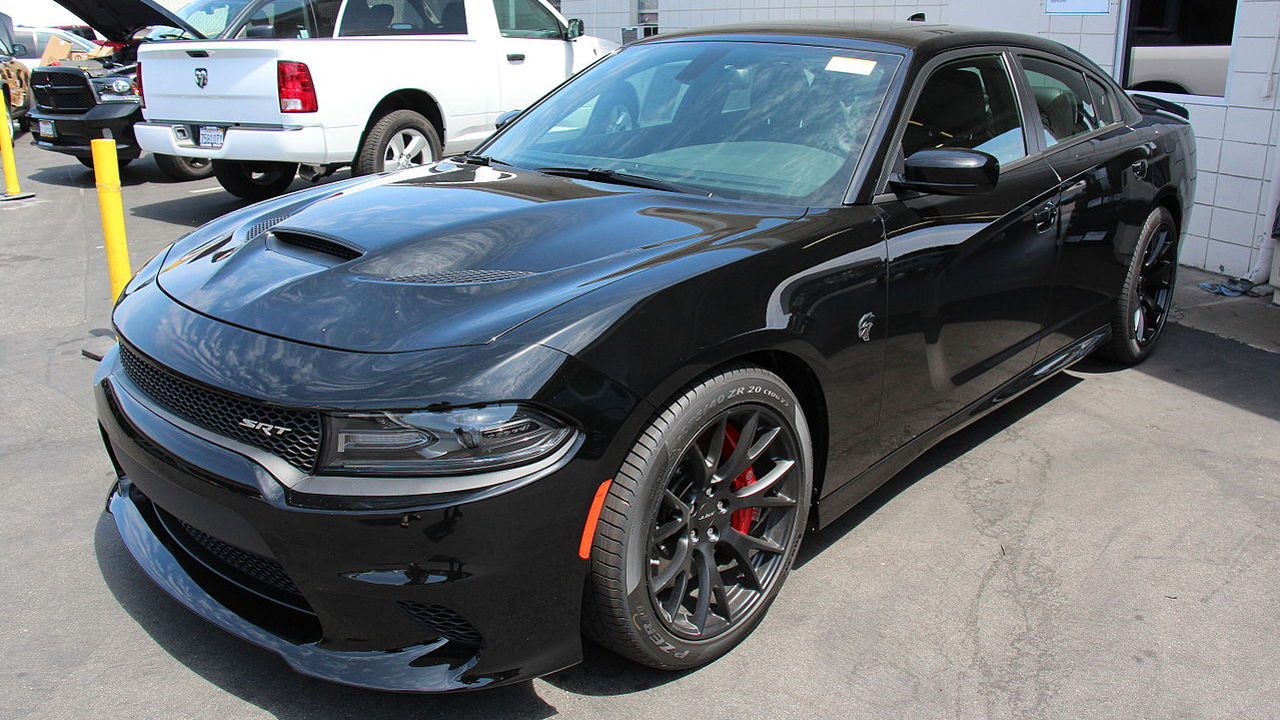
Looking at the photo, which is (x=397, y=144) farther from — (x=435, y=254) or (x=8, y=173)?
(x=435, y=254)

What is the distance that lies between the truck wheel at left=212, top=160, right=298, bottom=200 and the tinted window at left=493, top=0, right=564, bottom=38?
2.23m

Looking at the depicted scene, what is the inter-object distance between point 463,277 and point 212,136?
20.2 ft

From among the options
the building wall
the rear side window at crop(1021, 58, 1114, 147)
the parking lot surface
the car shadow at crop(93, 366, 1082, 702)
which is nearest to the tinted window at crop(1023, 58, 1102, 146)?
the rear side window at crop(1021, 58, 1114, 147)

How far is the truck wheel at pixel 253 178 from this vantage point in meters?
8.84

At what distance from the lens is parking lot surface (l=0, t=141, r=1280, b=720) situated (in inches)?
102

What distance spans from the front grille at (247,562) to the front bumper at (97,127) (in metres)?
9.07

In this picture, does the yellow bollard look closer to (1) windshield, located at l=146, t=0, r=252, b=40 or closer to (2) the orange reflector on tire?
(1) windshield, located at l=146, t=0, r=252, b=40

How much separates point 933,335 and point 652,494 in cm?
132

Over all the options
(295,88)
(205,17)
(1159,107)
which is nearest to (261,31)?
(295,88)

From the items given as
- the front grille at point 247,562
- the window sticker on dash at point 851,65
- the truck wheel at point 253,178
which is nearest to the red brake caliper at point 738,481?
the front grille at point 247,562

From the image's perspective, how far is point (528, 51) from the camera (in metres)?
9.22

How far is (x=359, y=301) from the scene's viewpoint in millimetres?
2461

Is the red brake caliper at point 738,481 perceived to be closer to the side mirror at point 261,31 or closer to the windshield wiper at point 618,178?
the windshield wiper at point 618,178

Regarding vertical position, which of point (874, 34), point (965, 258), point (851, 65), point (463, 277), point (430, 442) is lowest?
point (430, 442)
